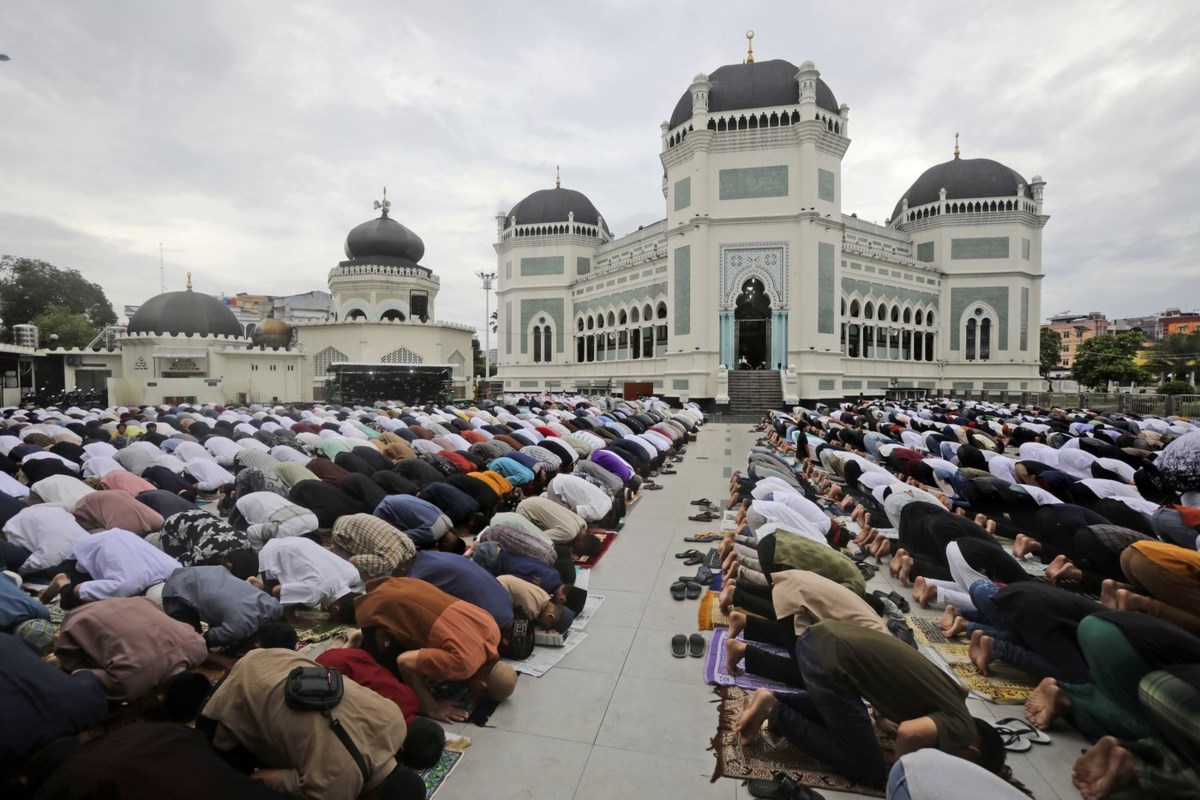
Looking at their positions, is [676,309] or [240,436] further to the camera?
[676,309]

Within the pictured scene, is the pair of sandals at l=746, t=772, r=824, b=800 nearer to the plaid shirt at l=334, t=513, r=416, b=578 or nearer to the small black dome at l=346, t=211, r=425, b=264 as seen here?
the plaid shirt at l=334, t=513, r=416, b=578

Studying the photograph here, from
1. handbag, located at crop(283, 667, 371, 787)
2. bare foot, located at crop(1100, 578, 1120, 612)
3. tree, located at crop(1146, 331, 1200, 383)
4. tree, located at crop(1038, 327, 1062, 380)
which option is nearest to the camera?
handbag, located at crop(283, 667, 371, 787)

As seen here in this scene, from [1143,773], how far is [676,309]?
2404 centimetres

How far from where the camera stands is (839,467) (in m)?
8.94

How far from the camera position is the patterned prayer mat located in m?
3.64

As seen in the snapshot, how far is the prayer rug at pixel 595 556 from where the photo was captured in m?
6.11

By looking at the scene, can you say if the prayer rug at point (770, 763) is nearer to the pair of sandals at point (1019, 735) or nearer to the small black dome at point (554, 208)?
the pair of sandals at point (1019, 735)

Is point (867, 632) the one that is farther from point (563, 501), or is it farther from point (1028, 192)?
point (1028, 192)

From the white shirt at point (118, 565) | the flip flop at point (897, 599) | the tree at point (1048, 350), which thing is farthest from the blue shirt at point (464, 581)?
the tree at point (1048, 350)

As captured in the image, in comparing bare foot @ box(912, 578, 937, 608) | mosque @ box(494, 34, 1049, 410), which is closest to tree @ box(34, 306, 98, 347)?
mosque @ box(494, 34, 1049, 410)

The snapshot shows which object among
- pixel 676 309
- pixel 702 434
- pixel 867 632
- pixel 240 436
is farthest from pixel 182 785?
pixel 676 309

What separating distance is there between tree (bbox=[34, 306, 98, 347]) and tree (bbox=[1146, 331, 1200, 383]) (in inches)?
2860

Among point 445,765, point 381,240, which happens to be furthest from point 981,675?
point 381,240

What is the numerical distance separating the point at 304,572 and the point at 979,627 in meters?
4.91
